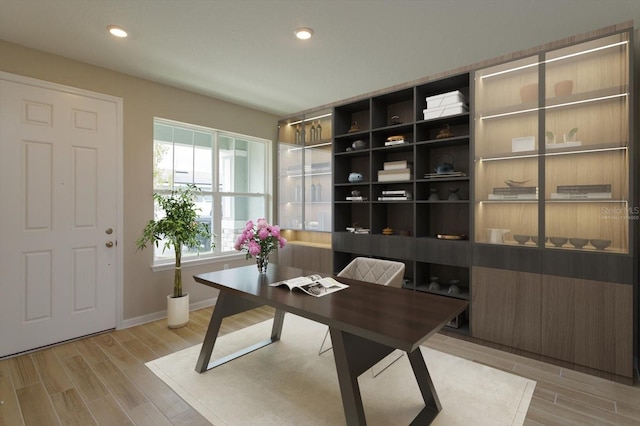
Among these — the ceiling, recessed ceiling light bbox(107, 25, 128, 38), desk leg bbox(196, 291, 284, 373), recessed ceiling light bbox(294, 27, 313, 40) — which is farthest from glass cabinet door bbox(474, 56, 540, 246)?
recessed ceiling light bbox(107, 25, 128, 38)

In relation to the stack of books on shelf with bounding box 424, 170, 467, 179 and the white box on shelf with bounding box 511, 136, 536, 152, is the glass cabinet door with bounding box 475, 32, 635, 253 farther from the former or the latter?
the stack of books on shelf with bounding box 424, 170, 467, 179

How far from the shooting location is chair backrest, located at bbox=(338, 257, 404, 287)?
2.76m

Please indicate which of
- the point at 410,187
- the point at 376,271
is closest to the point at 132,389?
the point at 376,271

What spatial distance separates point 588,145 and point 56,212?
15.3 ft

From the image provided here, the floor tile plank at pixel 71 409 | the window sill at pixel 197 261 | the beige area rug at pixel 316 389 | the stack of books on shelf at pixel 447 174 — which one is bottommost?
the floor tile plank at pixel 71 409

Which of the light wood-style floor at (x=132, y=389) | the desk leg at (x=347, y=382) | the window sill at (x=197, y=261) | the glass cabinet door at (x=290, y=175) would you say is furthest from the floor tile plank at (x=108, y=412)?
the glass cabinet door at (x=290, y=175)

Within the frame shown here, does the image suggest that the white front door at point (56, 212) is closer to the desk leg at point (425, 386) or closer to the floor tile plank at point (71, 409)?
the floor tile plank at point (71, 409)

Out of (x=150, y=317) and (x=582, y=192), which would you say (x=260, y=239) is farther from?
(x=582, y=192)

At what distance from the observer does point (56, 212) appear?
3076 millimetres

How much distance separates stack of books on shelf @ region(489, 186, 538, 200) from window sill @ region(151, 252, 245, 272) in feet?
10.7

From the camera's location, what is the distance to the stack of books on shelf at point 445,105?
3.21m

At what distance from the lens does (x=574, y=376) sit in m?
2.52

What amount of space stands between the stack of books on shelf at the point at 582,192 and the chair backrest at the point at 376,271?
4.71 ft

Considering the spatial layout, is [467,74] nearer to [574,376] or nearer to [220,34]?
[220,34]
